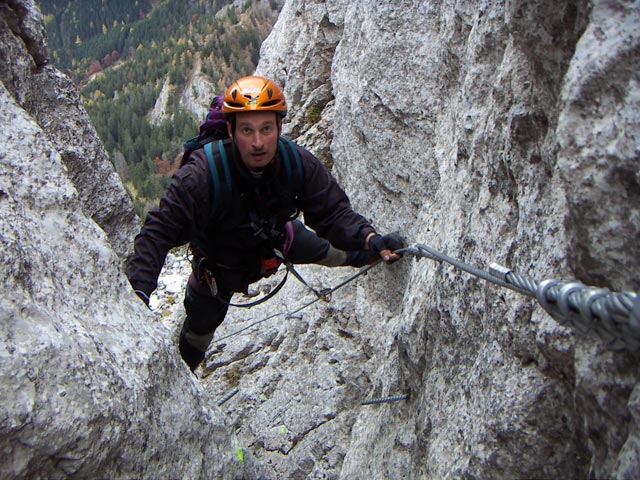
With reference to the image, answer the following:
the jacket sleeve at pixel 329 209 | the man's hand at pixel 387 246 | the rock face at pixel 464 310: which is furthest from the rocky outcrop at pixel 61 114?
the man's hand at pixel 387 246

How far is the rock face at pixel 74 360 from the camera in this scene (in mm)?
2412

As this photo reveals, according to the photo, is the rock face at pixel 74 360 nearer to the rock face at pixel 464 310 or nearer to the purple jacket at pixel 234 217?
the rock face at pixel 464 310

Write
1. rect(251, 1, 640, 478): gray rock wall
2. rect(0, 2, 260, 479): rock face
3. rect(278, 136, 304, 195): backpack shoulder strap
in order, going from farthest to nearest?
1. rect(278, 136, 304, 195): backpack shoulder strap
2. rect(0, 2, 260, 479): rock face
3. rect(251, 1, 640, 478): gray rock wall

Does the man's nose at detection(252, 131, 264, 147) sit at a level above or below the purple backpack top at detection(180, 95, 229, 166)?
above

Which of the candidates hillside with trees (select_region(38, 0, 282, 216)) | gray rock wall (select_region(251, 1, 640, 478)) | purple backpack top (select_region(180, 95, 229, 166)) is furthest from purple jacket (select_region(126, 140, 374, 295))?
hillside with trees (select_region(38, 0, 282, 216))

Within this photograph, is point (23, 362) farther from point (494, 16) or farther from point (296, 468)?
point (296, 468)

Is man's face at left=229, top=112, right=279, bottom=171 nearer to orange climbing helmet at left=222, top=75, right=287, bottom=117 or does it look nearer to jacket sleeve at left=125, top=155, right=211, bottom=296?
orange climbing helmet at left=222, top=75, right=287, bottom=117

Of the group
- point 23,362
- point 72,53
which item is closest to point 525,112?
point 23,362

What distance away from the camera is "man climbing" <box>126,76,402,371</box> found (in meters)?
4.25

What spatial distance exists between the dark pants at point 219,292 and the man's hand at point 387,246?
1.18 meters

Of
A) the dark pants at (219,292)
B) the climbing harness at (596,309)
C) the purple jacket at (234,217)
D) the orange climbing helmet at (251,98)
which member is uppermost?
the climbing harness at (596,309)

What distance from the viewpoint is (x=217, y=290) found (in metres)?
5.82

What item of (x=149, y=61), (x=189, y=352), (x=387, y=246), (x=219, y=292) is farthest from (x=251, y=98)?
(x=149, y=61)

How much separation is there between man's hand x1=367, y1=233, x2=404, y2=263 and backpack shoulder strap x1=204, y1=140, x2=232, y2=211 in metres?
1.33
